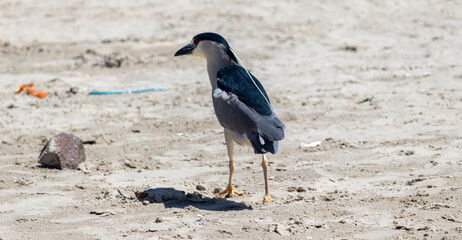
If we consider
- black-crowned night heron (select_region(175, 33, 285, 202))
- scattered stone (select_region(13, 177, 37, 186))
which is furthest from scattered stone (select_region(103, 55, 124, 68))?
black-crowned night heron (select_region(175, 33, 285, 202))

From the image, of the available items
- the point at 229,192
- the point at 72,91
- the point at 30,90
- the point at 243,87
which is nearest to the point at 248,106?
the point at 243,87

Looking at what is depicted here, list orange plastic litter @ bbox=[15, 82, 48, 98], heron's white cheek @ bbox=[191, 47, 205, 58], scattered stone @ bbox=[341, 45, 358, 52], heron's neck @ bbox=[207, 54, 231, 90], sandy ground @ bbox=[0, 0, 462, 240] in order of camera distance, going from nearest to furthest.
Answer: sandy ground @ bbox=[0, 0, 462, 240]
heron's neck @ bbox=[207, 54, 231, 90]
heron's white cheek @ bbox=[191, 47, 205, 58]
orange plastic litter @ bbox=[15, 82, 48, 98]
scattered stone @ bbox=[341, 45, 358, 52]

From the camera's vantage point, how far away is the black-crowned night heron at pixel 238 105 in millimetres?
6136

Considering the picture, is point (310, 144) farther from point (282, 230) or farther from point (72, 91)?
point (72, 91)

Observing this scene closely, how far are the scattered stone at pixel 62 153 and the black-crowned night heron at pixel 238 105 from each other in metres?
1.57

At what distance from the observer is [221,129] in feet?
28.5

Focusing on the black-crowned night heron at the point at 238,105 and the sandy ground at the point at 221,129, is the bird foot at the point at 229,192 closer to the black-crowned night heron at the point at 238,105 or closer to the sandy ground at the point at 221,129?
the black-crowned night heron at the point at 238,105

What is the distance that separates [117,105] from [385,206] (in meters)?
4.63

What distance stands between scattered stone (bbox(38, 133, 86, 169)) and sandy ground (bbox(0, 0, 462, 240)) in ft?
0.34

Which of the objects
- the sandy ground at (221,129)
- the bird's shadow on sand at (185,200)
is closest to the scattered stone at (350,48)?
the sandy ground at (221,129)

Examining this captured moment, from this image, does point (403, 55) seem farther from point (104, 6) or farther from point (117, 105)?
point (104, 6)

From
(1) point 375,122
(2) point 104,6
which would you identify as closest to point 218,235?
(1) point 375,122

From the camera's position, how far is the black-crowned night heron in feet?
20.1

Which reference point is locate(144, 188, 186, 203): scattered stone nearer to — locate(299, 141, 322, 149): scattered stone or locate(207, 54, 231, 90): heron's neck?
locate(207, 54, 231, 90): heron's neck
